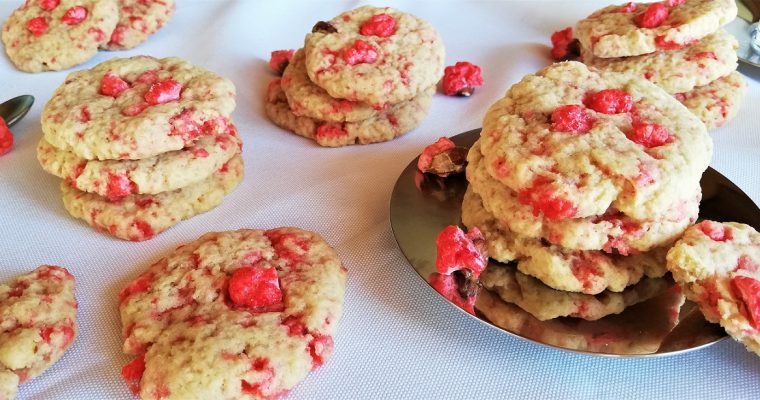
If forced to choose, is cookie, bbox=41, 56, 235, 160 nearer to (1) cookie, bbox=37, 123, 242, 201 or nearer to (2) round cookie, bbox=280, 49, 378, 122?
(1) cookie, bbox=37, 123, 242, 201

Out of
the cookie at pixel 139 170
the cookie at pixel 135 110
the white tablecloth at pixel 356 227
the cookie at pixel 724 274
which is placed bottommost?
the white tablecloth at pixel 356 227

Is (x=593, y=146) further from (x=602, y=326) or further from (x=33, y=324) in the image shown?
(x=33, y=324)

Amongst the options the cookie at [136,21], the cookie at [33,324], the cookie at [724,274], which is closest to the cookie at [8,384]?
the cookie at [33,324]

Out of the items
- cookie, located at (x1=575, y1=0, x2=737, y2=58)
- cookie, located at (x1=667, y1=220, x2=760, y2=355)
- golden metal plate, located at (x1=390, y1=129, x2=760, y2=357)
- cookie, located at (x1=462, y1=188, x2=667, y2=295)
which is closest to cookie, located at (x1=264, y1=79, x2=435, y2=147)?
golden metal plate, located at (x1=390, y1=129, x2=760, y2=357)

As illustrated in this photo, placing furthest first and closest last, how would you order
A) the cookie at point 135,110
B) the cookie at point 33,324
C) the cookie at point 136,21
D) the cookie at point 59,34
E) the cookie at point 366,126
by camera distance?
the cookie at point 136,21, the cookie at point 59,34, the cookie at point 366,126, the cookie at point 135,110, the cookie at point 33,324

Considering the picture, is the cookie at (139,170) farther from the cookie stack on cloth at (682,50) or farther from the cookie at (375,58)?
the cookie stack on cloth at (682,50)

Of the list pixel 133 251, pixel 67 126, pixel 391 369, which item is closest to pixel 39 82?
pixel 67 126

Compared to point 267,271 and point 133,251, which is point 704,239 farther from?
point 133,251
